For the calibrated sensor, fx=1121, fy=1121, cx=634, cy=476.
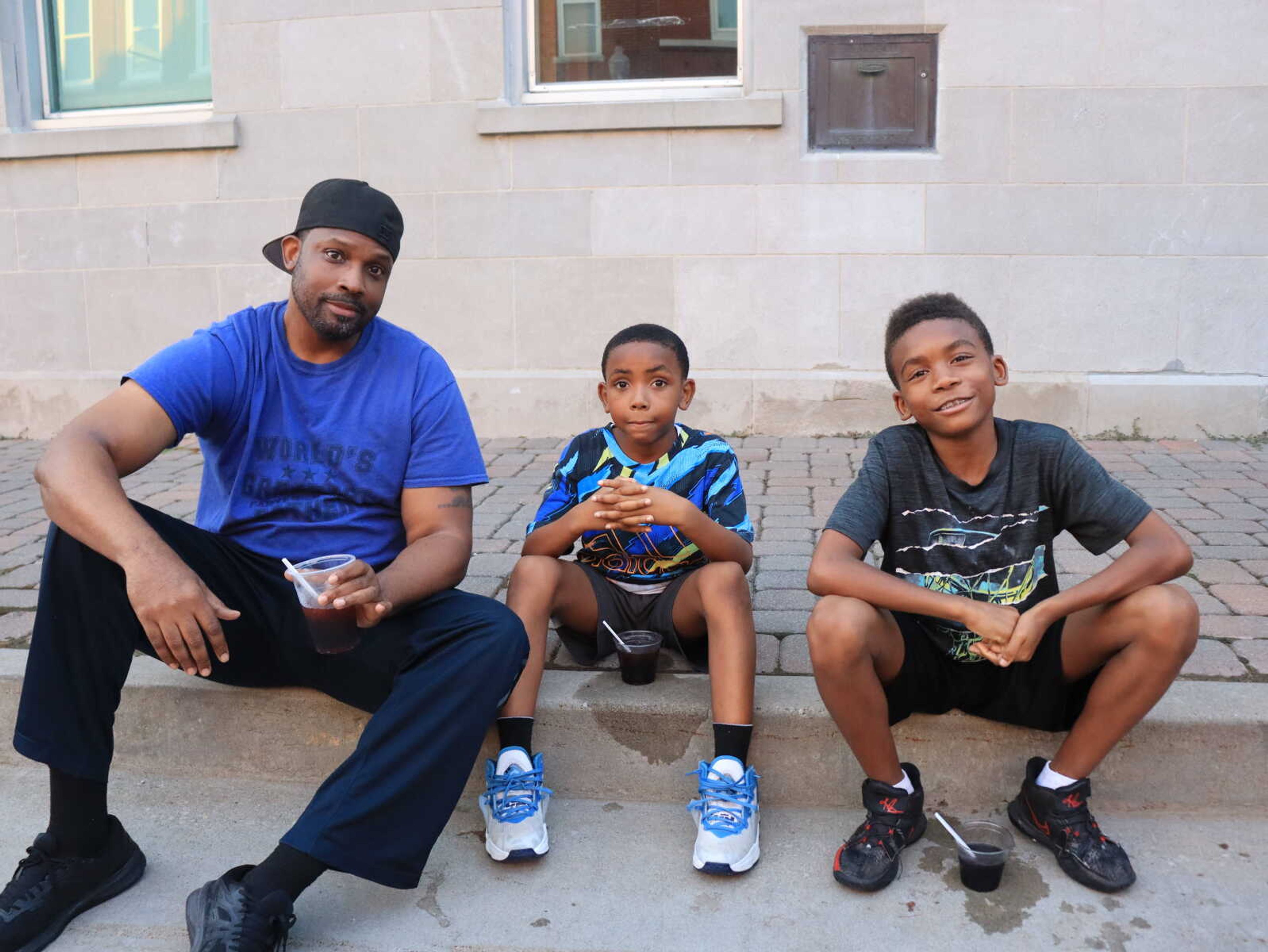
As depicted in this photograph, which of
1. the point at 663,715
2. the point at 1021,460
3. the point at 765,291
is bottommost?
the point at 663,715

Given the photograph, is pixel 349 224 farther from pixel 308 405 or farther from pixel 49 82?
A: pixel 49 82

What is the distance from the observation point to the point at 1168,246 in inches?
231

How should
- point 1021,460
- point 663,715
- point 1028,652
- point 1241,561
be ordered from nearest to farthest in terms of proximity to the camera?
point 1028,652 → point 1021,460 → point 663,715 → point 1241,561

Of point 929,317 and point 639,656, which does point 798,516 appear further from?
point 929,317

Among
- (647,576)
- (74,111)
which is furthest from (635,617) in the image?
(74,111)

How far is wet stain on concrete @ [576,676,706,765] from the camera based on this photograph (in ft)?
9.25

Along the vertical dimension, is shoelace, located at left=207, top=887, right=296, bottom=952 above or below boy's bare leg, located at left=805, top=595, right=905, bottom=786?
below

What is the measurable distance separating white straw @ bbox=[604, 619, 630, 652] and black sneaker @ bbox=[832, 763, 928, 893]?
2.18ft

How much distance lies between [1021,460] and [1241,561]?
5.63 feet

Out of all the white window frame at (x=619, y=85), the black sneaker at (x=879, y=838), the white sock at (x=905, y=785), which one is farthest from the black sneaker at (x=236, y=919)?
the white window frame at (x=619, y=85)

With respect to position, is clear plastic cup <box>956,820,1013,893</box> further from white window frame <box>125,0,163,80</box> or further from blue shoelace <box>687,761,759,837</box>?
white window frame <box>125,0,163,80</box>

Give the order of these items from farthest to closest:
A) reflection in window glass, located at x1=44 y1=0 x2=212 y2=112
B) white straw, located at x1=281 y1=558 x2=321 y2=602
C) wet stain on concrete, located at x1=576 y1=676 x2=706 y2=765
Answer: reflection in window glass, located at x1=44 y1=0 x2=212 y2=112
wet stain on concrete, located at x1=576 y1=676 x2=706 y2=765
white straw, located at x1=281 y1=558 x2=321 y2=602

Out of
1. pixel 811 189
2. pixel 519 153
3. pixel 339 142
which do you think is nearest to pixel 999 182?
pixel 811 189

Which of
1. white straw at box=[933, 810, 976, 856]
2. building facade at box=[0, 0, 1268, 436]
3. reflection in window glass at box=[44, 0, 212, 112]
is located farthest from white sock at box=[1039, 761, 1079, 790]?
reflection in window glass at box=[44, 0, 212, 112]
